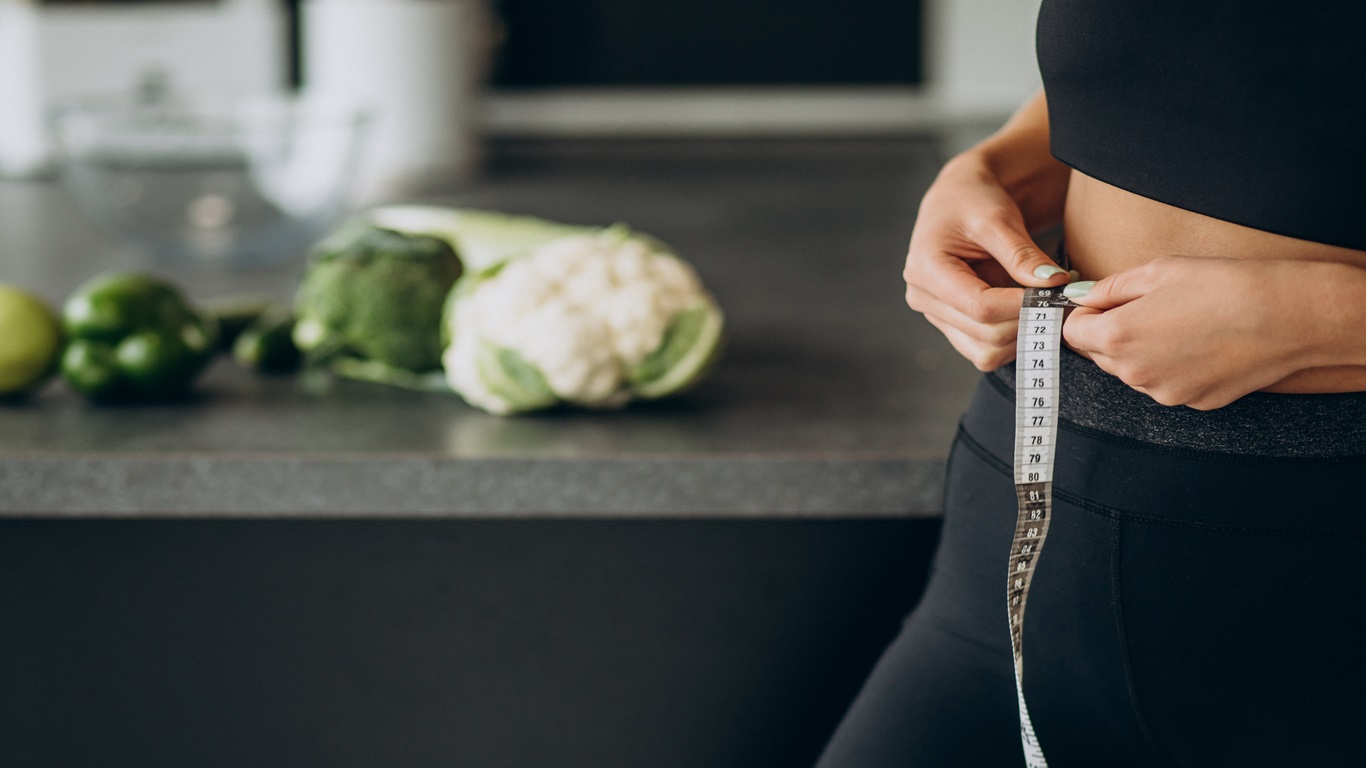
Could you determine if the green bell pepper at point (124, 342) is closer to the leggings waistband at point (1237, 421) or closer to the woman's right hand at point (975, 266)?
the woman's right hand at point (975, 266)

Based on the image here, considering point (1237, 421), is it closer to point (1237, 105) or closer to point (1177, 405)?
point (1177, 405)

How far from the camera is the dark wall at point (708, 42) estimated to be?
4730 millimetres

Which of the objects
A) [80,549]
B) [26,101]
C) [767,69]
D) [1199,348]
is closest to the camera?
[1199,348]

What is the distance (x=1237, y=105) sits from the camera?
80 centimetres

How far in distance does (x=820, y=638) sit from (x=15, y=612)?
823 millimetres

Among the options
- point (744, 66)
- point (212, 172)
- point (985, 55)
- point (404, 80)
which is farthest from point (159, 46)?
point (985, 55)

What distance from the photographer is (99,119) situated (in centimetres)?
189

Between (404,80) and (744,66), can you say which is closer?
(404,80)

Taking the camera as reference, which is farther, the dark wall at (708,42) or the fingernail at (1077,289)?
the dark wall at (708,42)

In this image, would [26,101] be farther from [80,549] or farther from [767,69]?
[767,69]

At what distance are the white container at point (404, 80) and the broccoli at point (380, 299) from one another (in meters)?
1.48

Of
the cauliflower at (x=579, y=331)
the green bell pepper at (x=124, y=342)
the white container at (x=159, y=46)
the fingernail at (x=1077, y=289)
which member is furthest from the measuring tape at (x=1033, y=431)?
the white container at (x=159, y=46)

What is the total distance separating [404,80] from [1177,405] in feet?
7.84

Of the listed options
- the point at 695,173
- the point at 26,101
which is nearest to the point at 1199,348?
the point at 695,173
